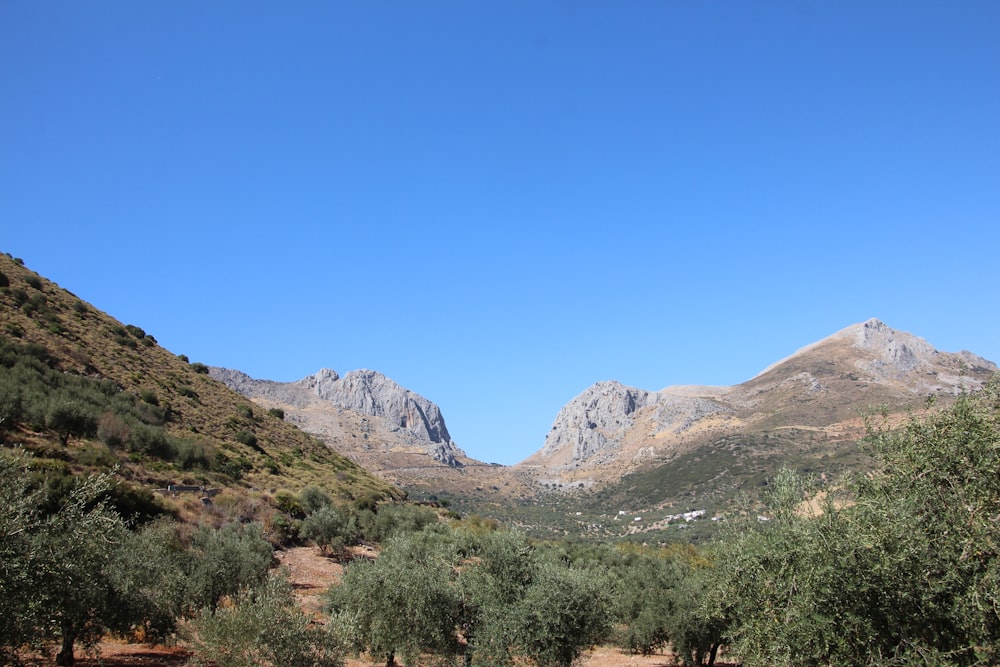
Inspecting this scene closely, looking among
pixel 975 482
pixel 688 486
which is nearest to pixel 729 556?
pixel 975 482

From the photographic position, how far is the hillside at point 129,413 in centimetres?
3475

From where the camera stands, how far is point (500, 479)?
573ft

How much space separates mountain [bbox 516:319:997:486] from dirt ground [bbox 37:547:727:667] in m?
82.8

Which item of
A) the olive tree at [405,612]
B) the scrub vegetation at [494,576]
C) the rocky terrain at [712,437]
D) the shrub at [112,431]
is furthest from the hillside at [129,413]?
the rocky terrain at [712,437]

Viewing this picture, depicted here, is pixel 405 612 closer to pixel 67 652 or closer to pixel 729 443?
pixel 67 652

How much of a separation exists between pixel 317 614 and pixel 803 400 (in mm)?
141478

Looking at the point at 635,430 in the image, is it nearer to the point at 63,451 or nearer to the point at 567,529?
the point at 567,529

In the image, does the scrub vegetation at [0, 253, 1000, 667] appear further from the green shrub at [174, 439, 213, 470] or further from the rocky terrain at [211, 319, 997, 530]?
the rocky terrain at [211, 319, 997, 530]

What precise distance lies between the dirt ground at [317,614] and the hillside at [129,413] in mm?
6531

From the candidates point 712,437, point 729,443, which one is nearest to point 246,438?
point 729,443

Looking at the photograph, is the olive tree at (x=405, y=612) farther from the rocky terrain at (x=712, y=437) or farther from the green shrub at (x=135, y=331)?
the rocky terrain at (x=712, y=437)

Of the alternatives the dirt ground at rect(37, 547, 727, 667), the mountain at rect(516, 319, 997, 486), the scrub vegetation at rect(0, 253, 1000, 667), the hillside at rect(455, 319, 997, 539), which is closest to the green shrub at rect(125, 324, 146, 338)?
the scrub vegetation at rect(0, 253, 1000, 667)

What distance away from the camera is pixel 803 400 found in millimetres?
138625

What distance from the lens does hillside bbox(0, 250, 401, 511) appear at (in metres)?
34.8
